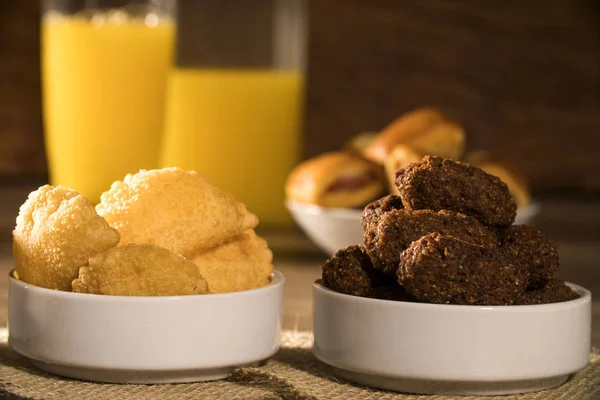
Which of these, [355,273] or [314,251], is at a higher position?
[355,273]

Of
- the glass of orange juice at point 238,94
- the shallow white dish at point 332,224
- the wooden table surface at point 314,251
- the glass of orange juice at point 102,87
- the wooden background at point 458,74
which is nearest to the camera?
the wooden table surface at point 314,251

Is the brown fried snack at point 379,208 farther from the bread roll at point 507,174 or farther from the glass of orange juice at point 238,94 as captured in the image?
the glass of orange juice at point 238,94

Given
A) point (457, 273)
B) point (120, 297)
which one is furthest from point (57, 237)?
point (457, 273)

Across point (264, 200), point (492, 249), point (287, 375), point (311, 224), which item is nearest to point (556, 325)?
point (492, 249)

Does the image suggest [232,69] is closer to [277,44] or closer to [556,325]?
[277,44]

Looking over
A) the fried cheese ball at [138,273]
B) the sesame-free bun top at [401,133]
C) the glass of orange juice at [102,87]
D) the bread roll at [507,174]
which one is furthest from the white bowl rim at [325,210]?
the fried cheese ball at [138,273]

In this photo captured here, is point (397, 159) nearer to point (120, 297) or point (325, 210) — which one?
point (325, 210)

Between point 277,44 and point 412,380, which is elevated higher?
point 277,44
